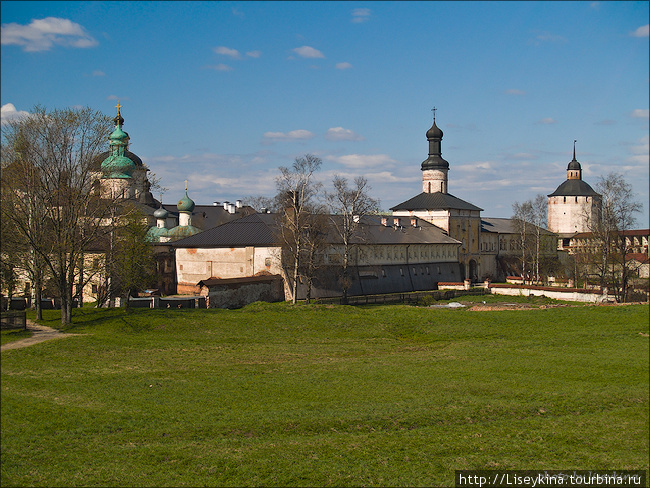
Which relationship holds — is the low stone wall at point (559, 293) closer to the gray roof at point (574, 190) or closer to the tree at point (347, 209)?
the tree at point (347, 209)

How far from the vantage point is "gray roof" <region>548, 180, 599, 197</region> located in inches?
3445

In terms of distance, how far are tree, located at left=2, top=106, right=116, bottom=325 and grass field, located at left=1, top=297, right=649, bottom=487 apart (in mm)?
2698

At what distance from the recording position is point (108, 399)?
14.3m

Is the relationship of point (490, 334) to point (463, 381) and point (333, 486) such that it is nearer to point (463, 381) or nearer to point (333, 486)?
point (463, 381)

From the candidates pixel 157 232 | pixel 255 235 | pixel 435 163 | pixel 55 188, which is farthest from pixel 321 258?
pixel 435 163

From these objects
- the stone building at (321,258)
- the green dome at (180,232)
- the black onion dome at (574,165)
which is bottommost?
the stone building at (321,258)

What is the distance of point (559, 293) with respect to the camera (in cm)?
4697

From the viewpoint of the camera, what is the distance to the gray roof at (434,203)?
6400cm

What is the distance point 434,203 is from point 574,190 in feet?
110

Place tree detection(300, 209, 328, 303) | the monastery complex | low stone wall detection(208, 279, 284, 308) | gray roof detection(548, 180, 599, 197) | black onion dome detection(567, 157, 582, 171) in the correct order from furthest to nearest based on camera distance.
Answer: black onion dome detection(567, 157, 582, 171) < gray roof detection(548, 180, 599, 197) < the monastery complex < tree detection(300, 209, 328, 303) < low stone wall detection(208, 279, 284, 308)

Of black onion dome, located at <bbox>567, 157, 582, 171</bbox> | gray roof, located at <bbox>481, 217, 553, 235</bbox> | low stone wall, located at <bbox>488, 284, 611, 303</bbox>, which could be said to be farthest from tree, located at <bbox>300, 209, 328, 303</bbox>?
black onion dome, located at <bbox>567, 157, 582, 171</bbox>

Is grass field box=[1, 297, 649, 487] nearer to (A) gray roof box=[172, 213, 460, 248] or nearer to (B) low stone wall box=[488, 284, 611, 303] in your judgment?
(A) gray roof box=[172, 213, 460, 248]

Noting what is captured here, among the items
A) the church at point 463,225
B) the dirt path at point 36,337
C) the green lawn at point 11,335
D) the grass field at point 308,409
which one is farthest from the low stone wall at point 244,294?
the church at point 463,225

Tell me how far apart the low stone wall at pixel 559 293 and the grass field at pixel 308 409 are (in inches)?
792
